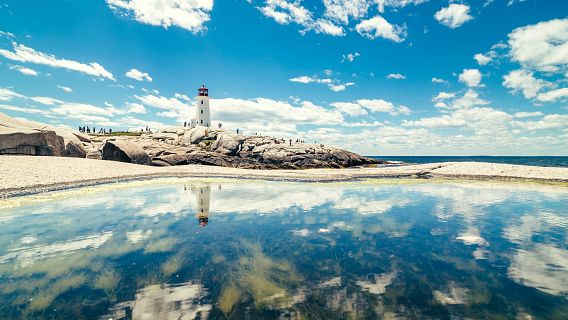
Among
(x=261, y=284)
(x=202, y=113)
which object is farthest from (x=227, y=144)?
(x=261, y=284)

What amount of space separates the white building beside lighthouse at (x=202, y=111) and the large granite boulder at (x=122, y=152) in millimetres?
44645

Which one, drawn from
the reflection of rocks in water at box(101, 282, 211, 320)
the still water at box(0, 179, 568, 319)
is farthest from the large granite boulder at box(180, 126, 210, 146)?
the reflection of rocks in water at box(101, 282, 211, 320)

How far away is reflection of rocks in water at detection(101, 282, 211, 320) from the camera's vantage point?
653cm

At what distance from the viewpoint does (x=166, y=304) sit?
6977 millimetres

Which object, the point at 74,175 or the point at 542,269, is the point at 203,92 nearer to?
the point at 74,175

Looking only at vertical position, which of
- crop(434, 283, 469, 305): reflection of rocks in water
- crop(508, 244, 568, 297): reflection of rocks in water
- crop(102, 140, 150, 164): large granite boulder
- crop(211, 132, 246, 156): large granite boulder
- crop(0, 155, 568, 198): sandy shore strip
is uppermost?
crop(211, 132, 246, 156): large granite boulder

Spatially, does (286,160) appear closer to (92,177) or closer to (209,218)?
(92,177)

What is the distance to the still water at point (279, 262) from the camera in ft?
22.7

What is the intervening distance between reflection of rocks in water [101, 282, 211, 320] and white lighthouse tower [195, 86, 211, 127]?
8937cm

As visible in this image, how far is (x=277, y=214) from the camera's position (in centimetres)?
1684

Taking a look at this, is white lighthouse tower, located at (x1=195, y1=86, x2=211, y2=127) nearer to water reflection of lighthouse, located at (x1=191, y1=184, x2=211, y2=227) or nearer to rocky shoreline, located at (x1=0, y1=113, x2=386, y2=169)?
rocky shoreline, located at (x1=0, y1=113, x2=386, y2=169)

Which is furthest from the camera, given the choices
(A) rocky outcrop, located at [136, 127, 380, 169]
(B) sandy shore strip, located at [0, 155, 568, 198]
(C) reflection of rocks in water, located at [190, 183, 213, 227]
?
(A) rocky outcrop, located at [136, 127, 380, 169]

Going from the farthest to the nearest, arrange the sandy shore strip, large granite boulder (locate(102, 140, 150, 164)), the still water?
large granite boulder (locate(102, 140, 150, 164)) → the sandy shore strip → the still water

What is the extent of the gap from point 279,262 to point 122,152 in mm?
47346
